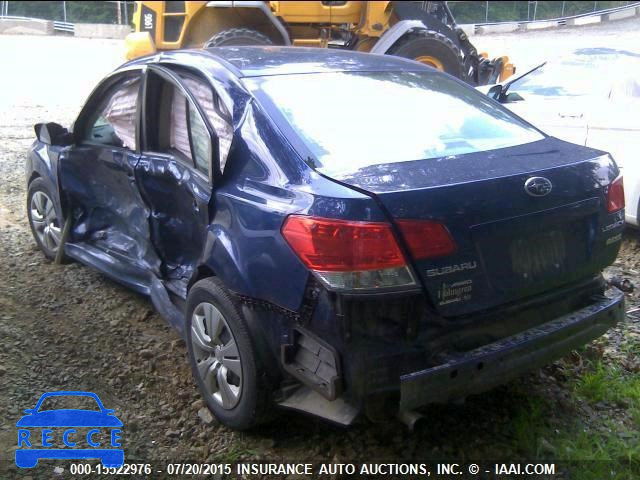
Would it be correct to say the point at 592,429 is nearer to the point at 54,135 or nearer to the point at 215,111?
the point at 215,111

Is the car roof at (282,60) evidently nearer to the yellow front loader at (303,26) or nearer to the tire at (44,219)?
the tire at (44,219)

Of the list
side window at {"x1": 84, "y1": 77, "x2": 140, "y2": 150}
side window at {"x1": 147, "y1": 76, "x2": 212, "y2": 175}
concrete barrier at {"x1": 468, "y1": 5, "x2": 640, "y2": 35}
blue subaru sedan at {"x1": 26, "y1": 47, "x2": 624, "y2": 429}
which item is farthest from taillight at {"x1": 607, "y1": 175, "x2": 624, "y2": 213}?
concrete barrier at {"x1": 468, "y1": 5, "x2": 640, "y2": 35}

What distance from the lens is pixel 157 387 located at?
3436mm

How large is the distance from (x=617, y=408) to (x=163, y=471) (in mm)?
2175

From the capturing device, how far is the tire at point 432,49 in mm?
9391

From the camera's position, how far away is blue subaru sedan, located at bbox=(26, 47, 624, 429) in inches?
94.6

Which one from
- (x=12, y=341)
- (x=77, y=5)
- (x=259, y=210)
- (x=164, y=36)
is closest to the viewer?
(x=259, y=210)

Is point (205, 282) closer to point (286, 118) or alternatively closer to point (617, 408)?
point (286, 118)

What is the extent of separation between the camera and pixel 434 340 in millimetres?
2490

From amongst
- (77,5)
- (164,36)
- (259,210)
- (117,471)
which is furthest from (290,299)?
(77,5)

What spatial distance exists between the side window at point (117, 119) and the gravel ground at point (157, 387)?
1054 mm

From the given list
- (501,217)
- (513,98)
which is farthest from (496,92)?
(501,217)

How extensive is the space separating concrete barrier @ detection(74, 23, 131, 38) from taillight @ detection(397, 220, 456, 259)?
31959mm

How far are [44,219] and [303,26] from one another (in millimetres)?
5948
